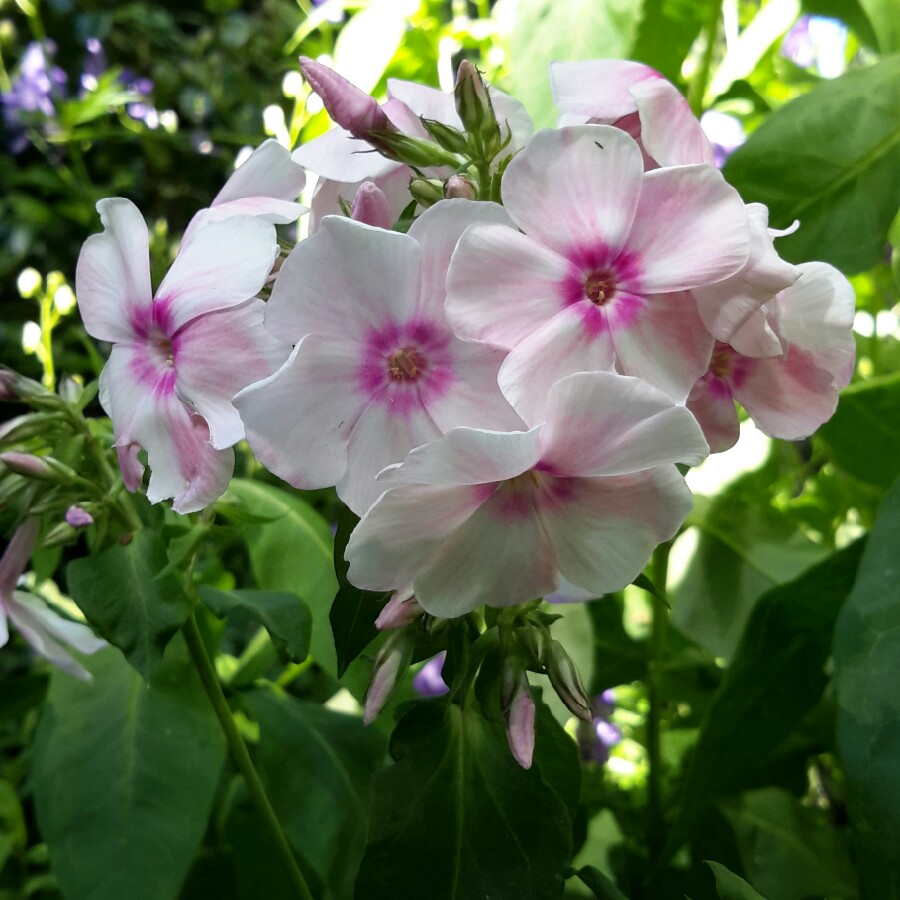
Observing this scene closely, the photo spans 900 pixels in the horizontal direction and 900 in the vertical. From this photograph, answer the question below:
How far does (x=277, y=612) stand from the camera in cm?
42

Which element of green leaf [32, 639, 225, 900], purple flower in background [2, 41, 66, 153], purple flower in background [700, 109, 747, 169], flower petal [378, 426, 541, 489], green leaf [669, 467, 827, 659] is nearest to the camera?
flower petal [378, 426, 541, 489]

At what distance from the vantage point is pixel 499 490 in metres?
0.30

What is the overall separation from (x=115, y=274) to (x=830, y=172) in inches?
13.8

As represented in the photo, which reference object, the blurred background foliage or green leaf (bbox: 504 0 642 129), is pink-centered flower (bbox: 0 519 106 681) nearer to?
the blurred background foliage

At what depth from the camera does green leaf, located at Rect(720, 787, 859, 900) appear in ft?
1.75

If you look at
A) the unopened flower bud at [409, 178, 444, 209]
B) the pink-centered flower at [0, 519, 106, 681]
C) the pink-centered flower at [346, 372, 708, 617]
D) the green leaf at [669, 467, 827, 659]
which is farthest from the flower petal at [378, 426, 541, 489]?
the green leaf at [669, 467, 827, 659]

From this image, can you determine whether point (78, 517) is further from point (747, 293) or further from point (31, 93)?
point (31, 93)

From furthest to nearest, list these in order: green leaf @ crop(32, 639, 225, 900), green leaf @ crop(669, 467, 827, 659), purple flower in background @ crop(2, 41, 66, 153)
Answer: purple flower in background @ crop(2, 41, 66, 153) → green leaf @ crop(669, 467, 827, 659) → green leaf @ crop(32, 639, 225, 900)

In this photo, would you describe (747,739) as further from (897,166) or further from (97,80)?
(97,80)

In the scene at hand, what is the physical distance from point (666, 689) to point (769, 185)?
0.35 metres

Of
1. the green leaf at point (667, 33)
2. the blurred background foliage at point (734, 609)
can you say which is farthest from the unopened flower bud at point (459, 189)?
the green leaf at point (667, 33)

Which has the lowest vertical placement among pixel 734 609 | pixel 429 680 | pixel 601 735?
pixel 601 735

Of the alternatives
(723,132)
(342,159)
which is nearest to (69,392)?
(342,159)

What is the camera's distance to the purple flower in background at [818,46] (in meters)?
0.85
